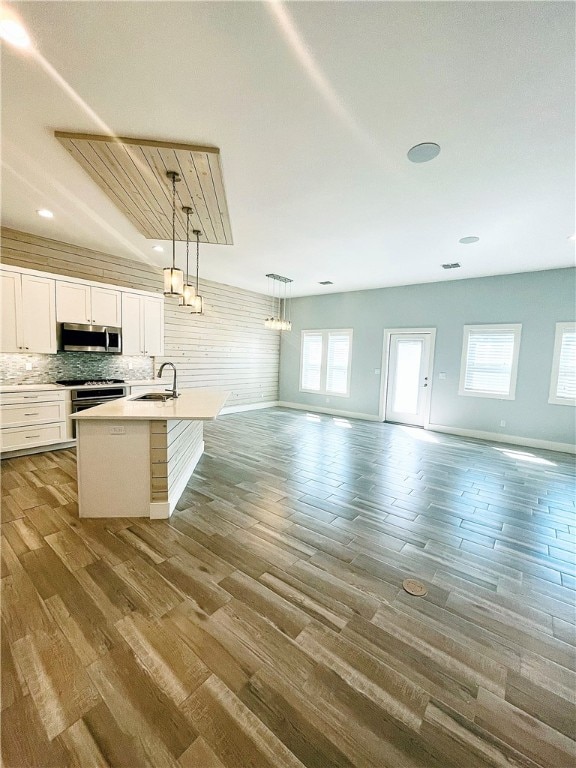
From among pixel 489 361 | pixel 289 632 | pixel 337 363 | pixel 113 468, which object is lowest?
pixel 289 632

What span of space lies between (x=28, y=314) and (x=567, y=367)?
27.2ft

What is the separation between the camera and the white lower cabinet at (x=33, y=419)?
3895mm

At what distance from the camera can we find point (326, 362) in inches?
313

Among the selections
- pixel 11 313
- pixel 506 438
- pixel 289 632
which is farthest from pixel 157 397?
pixel 506 438

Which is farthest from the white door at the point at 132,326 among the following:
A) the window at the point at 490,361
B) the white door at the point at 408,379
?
the window at the point at 490,361

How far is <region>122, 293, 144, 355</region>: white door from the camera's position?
5.12 meters

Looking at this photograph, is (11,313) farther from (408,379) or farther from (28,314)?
(408,379)

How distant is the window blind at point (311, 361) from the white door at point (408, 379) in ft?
6.24

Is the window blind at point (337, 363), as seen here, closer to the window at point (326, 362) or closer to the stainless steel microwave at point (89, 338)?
the window at point (326, 362)

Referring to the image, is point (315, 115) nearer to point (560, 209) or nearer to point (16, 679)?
point (560, 209)

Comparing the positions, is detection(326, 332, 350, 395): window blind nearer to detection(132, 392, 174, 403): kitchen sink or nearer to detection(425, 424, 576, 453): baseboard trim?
detection(425, 424, 576, 453): baseboard trim

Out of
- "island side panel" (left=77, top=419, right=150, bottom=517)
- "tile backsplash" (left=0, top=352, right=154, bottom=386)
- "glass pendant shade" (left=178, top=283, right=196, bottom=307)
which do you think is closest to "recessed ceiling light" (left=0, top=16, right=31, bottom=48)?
"glass pendant shade" (left=178, top=283, right=196, bottom=307)

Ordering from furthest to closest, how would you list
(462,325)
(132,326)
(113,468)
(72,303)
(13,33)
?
(462,325) < (132,326) < (72,303) < (113,468) < (13,33)

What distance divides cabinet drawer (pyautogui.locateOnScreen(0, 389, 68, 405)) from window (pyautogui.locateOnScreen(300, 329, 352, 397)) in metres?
5.51
